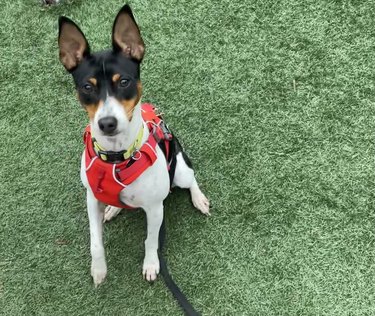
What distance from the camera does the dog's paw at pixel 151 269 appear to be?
339cm

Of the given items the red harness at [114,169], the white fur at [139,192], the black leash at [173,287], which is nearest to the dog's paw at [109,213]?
the white fur at [139,192]

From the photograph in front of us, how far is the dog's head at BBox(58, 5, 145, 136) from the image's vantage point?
253 cm

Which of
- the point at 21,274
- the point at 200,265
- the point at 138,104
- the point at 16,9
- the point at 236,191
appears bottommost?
the point at 21,274

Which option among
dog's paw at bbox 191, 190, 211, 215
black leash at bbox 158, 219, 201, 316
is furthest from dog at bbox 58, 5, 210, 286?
dog's paw at bbox 191, 190, 211, 215

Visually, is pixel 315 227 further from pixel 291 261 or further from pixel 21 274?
pixel 21 274

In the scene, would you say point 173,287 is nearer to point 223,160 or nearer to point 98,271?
point 98,271

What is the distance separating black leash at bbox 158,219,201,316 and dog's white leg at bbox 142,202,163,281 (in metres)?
0.04

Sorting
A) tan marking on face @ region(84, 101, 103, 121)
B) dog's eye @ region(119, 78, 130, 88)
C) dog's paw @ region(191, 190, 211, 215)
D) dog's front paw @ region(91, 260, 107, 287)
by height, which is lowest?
dog's front paw @ region(91, 260, 107, 287)

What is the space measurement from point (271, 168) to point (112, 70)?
1.52 meters

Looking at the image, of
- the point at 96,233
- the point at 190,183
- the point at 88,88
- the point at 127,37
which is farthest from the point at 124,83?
the point at 190,183

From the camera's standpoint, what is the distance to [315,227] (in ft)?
11.5

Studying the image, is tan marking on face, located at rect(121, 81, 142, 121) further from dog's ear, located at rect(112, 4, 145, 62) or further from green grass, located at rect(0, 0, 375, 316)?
green grass, located at rect(0, 0, 375, 316)

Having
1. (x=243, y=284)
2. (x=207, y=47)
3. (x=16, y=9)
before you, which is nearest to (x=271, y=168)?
(x=243, y=284)

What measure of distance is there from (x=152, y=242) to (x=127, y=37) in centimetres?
123
